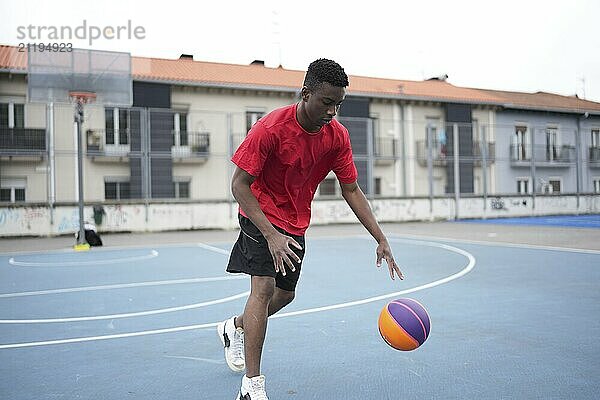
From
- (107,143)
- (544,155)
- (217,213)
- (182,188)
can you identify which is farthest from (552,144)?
(107,143)

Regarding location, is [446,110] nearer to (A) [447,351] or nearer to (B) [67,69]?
(B) [67,69]

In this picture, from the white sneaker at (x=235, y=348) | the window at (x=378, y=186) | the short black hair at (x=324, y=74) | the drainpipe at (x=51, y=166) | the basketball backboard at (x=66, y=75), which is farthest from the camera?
the window at (x=378, y=186)

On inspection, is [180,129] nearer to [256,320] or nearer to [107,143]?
[107,143]

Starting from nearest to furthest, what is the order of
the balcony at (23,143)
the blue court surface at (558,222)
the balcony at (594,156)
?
the balcony at (23,143), the blue court surface at (558,222), the balcony at (594,156)

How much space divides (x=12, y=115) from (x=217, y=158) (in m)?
7.09

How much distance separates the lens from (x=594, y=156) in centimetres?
2892

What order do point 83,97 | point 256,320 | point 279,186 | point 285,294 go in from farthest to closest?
point 83,97, point 285,294, point 279,186, point 256,320

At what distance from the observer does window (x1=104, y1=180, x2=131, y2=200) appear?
2022cm

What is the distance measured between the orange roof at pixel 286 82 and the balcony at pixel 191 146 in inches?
107

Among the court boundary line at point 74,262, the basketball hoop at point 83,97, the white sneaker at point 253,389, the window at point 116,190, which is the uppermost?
the basketball hoop at point 83,97

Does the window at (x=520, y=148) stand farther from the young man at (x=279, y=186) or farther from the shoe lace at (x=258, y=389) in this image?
the shoe lace at (x=258, y=389)

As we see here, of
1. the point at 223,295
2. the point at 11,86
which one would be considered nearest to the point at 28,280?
the point at 223,295

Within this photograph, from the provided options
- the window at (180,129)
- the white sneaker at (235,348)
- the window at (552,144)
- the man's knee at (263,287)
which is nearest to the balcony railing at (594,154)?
the window at (552,144)

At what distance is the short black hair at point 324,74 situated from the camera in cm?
290
